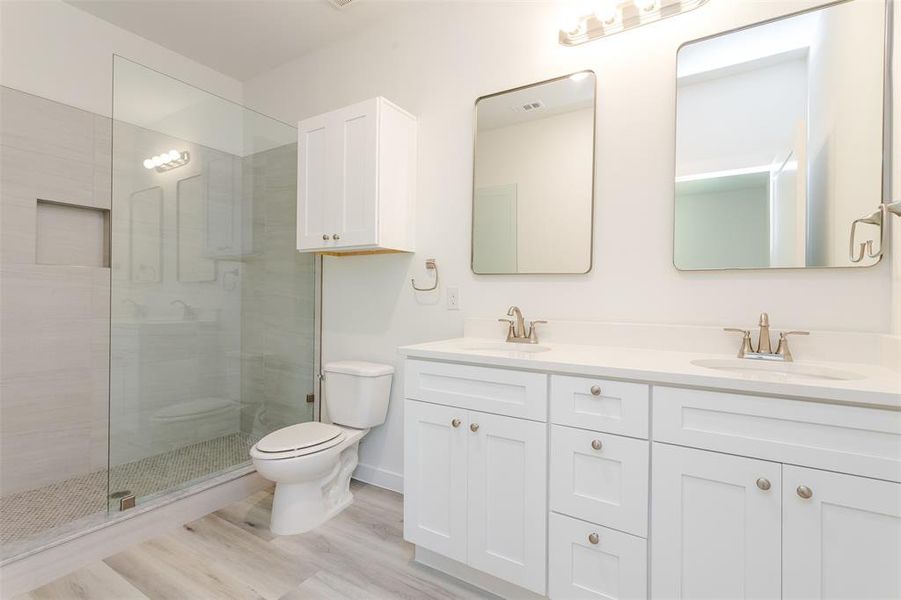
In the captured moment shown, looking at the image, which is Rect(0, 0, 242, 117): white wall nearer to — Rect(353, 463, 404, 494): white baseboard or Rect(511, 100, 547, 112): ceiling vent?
Rect(511, 100, 547, 112): ceiling vent

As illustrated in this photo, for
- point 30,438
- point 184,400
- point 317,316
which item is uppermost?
point 317,316

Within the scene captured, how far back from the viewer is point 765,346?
55.4 inches

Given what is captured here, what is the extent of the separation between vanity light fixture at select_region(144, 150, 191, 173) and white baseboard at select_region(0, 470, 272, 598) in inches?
63.2

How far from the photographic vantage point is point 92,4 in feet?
7.54

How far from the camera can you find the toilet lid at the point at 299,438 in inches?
73.8

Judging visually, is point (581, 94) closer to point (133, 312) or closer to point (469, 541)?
point (469, 541)

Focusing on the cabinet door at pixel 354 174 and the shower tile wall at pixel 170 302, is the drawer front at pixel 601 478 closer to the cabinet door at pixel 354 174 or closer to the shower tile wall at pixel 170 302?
the cabinet door at pixel 354 174

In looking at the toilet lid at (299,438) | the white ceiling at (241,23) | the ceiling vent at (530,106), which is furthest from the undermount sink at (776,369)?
the white ceiling at (241,23)

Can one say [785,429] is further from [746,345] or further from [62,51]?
[62,51]

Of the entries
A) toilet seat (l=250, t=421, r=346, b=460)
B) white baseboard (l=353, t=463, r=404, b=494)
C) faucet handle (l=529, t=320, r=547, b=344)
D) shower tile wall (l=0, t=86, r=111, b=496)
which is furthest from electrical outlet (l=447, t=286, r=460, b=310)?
shower tile wall (l=0, t=86, r=111, b=496)

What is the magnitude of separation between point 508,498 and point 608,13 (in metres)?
1.89

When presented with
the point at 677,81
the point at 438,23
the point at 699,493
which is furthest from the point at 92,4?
the point at 699,493

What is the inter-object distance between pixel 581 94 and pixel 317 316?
6.35ft

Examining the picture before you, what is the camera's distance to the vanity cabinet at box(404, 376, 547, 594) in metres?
1.38
